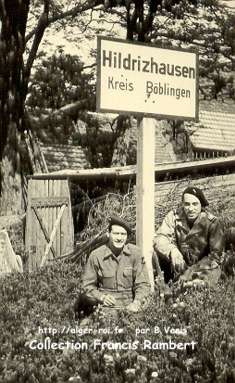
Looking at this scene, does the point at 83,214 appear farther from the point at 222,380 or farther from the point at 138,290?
the point at 222,380

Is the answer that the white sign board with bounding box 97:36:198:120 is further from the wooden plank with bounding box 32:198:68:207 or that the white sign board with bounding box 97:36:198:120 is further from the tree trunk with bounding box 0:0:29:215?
the tree trunk with bounding box 0:0:29:215

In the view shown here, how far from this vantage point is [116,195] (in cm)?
1002

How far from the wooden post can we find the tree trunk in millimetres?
5389

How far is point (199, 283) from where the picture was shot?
5.97 m

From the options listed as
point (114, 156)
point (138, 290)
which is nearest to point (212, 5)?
point (114, 156)

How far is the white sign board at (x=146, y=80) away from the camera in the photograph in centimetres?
597

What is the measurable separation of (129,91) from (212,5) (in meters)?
4.49

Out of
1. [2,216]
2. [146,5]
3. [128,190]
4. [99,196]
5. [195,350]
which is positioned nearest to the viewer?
[195,350]

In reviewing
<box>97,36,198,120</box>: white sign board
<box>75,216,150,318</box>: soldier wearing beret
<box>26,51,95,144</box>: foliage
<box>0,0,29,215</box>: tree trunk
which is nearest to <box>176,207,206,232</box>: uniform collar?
<box>75,216,150,318</box>: soldier wearing beret

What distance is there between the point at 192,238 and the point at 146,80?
134cm

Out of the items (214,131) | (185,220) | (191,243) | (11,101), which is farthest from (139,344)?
(214,131)

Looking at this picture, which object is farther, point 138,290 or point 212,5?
point 212,5

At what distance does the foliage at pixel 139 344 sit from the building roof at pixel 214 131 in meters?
7.54

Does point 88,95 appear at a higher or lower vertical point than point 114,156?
higher
